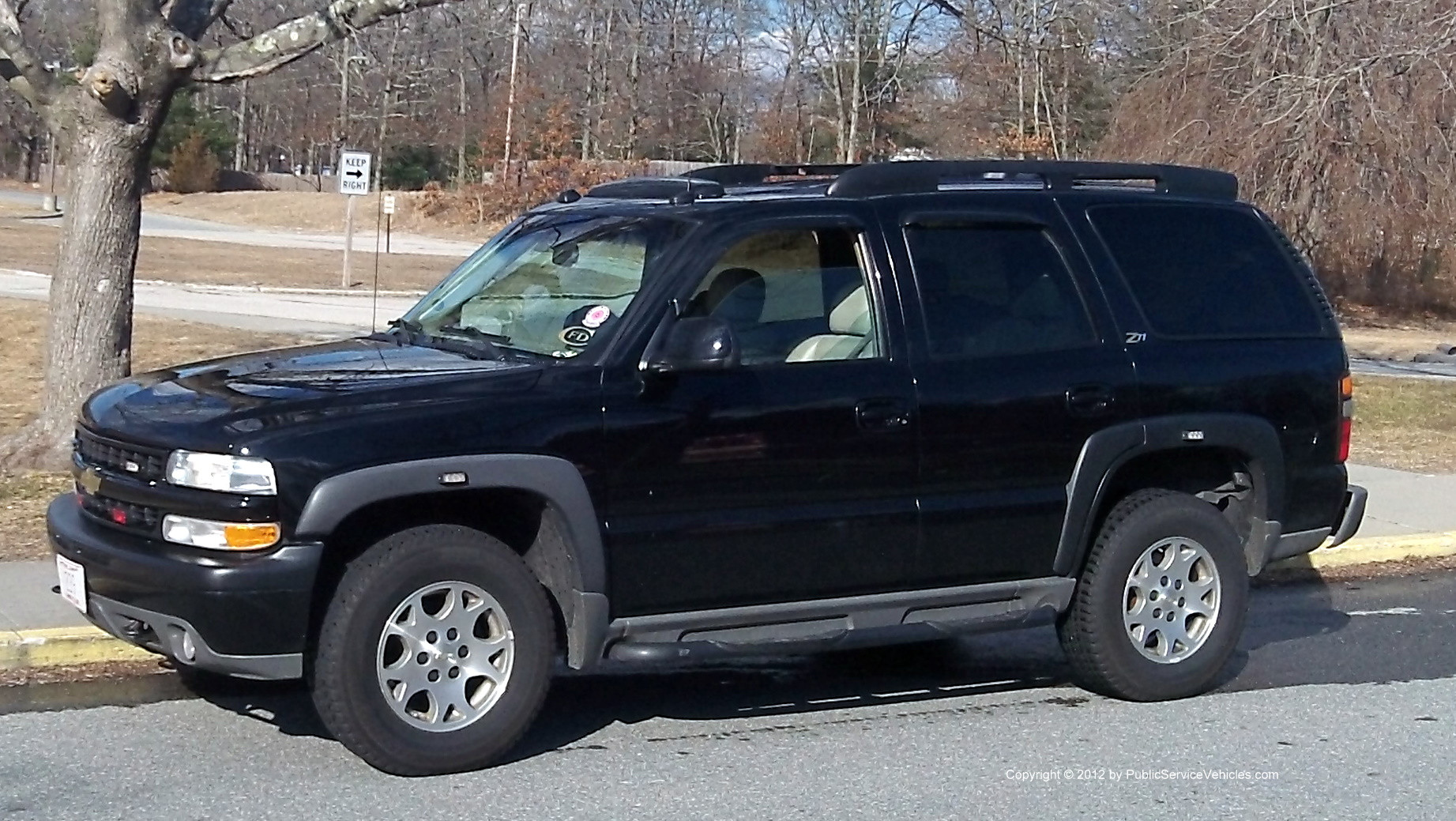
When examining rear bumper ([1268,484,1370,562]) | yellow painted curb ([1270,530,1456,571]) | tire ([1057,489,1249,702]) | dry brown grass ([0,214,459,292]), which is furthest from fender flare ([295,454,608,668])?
dry brown grass ([0,214,459,292])

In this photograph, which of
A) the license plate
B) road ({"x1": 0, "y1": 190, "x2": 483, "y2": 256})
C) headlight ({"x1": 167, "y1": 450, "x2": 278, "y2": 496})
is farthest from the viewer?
road ({"x1": 0, "y1": 190, "x2": 483, "y2": 256})

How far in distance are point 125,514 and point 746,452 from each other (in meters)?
2.02

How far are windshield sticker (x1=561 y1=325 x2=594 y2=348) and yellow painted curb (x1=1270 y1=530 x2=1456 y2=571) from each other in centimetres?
542

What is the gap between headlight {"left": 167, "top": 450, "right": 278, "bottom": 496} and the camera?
514 cm

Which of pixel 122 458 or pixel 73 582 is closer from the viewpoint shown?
pixel 122 458

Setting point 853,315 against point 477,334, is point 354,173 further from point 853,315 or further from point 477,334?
point 853,315

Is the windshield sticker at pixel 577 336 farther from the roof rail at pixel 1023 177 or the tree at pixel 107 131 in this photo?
the tree at pixel 107 131

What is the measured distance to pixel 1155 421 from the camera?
6.59 m

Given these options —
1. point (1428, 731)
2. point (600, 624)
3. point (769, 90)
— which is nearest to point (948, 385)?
point (600, 624)

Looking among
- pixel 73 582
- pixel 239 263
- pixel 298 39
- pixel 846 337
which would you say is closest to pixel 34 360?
pixel 298 39

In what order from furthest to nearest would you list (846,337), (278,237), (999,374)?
(278,237), (999,374), (846,337)

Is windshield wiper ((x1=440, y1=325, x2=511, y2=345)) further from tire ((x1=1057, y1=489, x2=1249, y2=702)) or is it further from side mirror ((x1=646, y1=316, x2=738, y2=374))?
tire ((x1=1057, y1=489, x2=1249, y2=702))

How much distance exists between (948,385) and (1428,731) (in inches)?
90.3

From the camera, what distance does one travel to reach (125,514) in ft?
18.0
